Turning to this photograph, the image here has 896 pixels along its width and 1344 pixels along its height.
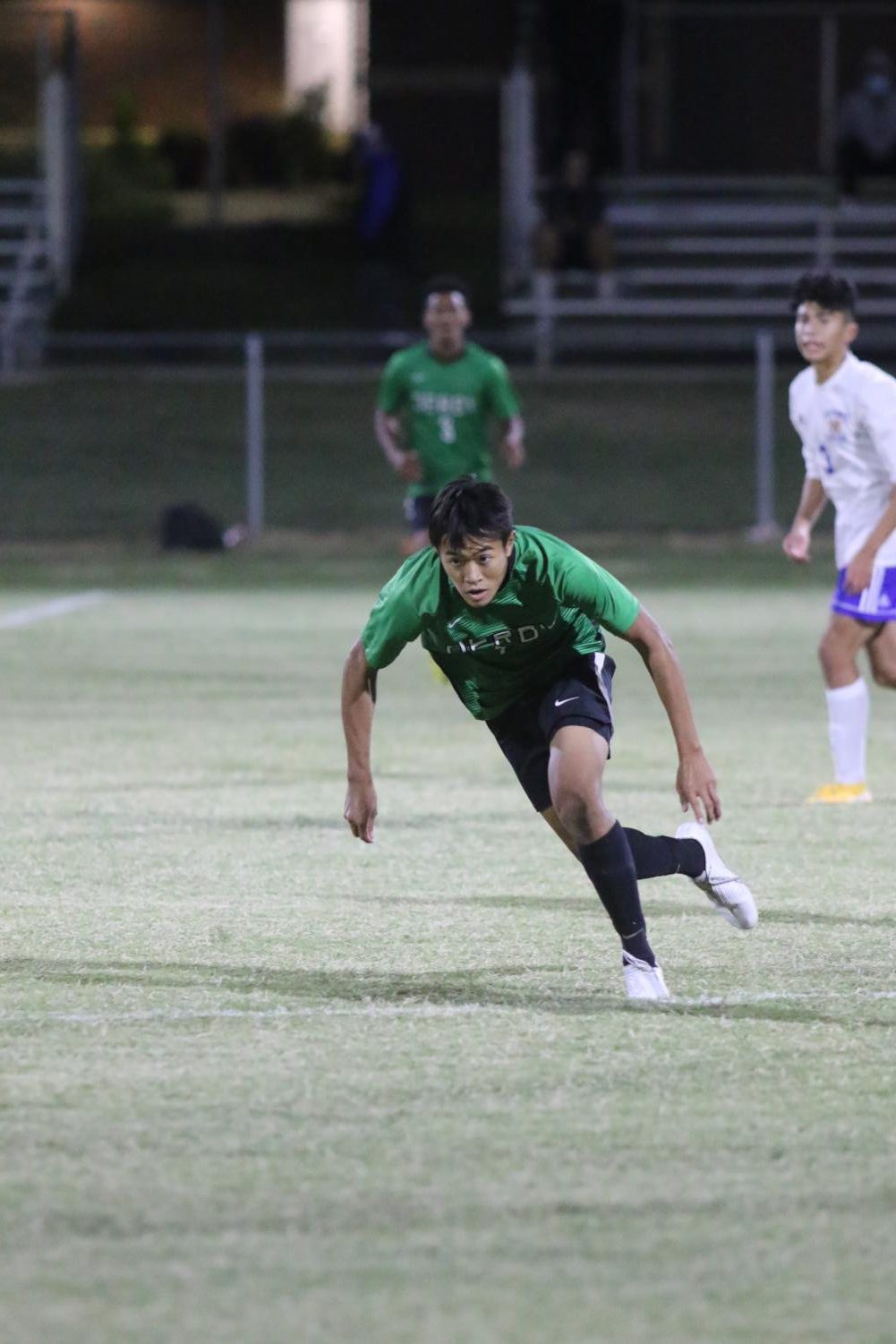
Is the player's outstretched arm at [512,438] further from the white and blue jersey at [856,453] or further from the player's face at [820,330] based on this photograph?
the player's face at [820,330]

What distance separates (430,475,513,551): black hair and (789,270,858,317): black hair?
3544mm

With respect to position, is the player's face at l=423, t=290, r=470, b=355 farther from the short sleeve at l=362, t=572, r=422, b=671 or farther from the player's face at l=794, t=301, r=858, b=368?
the short sleeve at l=362, t=572, r=422, b=671

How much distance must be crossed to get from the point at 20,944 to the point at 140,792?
9.96ft

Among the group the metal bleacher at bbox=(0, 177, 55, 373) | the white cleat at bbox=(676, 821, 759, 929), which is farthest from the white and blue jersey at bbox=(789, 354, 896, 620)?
Result: the metal bleacher at bbox=(0, 177, 55, 373)

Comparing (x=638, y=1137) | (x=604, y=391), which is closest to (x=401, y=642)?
(x=638, y=1137)

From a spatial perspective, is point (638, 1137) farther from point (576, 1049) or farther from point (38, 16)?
point (38, 16)

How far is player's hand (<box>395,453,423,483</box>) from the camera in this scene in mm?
14000

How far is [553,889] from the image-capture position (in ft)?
24.5

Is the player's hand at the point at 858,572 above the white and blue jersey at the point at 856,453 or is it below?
below

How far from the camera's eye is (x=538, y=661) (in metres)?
5.90

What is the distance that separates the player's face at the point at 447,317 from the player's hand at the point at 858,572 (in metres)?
5.26

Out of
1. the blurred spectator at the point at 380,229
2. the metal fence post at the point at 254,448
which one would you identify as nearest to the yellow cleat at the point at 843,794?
the metal fence post at the point at 254,448

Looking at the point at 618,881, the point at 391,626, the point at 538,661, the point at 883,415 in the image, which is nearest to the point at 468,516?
the point at 391,626

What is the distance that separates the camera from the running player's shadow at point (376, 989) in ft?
18.6
